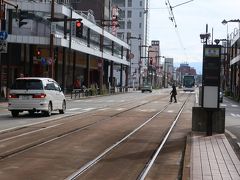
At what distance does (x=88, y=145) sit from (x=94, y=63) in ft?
265

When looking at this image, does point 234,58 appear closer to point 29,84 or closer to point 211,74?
point 29,84

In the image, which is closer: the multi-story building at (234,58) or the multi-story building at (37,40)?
the multi-story building at (37,40)

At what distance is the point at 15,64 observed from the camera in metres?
60.0

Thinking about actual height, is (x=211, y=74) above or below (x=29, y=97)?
above

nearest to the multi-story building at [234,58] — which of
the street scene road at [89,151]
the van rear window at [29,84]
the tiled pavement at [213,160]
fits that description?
the van rear window at [29,84]

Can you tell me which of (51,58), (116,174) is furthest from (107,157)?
(51,58)

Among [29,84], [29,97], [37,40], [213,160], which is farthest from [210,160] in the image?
[37,40]

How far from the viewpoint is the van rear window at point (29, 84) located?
25984mm

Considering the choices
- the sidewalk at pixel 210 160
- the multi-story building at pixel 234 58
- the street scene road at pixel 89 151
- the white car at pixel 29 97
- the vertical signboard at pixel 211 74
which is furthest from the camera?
the multi-story building at pixel 234 58

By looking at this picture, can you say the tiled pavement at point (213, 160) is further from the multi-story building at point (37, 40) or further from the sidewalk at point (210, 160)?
the multi-story building at point (37, 40)

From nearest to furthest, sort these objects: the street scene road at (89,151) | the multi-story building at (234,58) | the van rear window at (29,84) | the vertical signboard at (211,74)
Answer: the street scene road at (89,151) < the vertical signboard at (211,74) < the van rear window at (29,84) < the multi-story building at (234,58)

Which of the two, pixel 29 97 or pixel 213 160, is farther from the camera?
pixel 29 97

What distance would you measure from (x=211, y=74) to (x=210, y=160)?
6.20 metres

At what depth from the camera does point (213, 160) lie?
38.9ft
